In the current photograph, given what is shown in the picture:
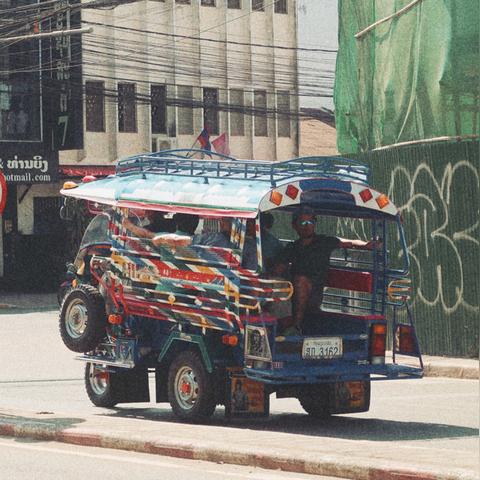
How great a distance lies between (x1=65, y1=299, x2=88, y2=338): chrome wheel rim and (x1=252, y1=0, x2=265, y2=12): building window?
4125cm

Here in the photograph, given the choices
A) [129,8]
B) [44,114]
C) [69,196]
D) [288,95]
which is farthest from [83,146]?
[69,196]

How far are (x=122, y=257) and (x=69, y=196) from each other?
1.21m

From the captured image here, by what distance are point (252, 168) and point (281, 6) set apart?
4324cm

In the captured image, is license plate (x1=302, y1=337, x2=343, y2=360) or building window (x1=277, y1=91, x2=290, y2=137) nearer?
license plate (x1=302, y1=337, x2=343, y2=360)

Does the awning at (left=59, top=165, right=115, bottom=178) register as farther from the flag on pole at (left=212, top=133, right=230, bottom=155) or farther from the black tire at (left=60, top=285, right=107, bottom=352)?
the black tire at (left=60, top=285, right=107, bottom=352)

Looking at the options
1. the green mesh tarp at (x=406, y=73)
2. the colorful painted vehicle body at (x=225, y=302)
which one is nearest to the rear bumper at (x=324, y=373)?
the colorful painted vehicle body at (x=225, y=302)

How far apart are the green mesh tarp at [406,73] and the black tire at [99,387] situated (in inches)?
246

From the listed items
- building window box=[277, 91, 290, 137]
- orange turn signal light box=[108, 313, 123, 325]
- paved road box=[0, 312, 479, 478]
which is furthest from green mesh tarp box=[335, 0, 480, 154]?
building window box=[277, 91, 290, 137]

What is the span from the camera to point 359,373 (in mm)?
14523

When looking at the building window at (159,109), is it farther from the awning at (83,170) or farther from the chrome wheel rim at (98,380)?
the chrome wheel rim at (98,380)

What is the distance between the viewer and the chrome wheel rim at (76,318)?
51.4 feet

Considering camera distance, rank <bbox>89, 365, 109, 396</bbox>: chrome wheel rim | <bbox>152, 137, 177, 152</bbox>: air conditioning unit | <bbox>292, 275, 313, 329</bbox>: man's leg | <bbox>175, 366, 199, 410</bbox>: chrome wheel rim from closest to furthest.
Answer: <bbox>292, 275, 313, 329</bbox>: man's leg
<bbox>175, 366, 199, 410</bbox>: chrome wheel rim
<bbox>89, 365, 109, 396</bbox>: chrome wheel rim
<bbox>152, 137, 177, 152</bbox>: air conditioning unit

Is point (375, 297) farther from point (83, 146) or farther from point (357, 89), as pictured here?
point (83, 146)

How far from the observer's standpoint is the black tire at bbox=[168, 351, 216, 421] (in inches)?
565
